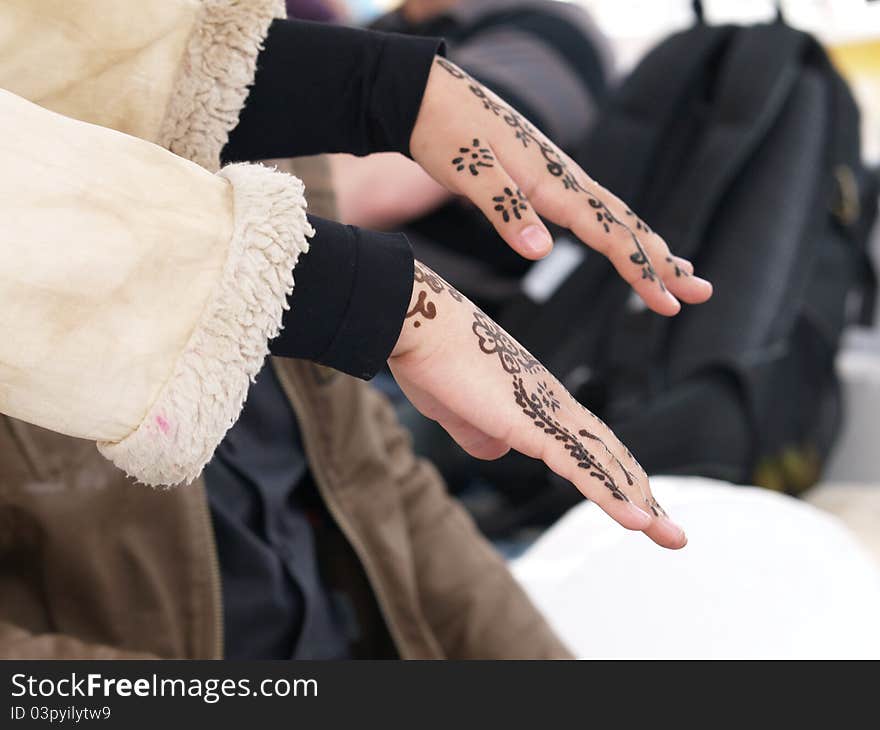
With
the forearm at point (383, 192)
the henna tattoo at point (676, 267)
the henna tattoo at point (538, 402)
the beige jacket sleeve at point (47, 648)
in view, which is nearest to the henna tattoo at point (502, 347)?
the henna tattoo at point (538, 402)

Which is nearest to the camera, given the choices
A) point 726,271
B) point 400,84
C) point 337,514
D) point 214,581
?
point 400,84

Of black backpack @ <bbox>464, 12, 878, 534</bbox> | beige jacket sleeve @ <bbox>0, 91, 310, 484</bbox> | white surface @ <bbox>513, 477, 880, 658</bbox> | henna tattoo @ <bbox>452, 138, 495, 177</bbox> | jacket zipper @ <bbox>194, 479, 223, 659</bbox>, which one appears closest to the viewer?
beige jacket sleeve @ <bbox>0, 91, 310, 484</bbox>

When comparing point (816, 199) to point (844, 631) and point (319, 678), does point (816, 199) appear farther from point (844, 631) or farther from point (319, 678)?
point (319, 678)

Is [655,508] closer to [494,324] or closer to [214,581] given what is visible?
[494,324]

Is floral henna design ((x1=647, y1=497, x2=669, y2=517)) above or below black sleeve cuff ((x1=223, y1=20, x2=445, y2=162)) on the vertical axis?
below

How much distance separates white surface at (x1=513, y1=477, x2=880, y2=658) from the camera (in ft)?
2.39

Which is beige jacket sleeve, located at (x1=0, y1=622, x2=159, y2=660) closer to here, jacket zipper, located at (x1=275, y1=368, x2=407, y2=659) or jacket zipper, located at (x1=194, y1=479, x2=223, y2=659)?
jacket zipper, located at (x1=194, y1=479, x2=223, y2=659)

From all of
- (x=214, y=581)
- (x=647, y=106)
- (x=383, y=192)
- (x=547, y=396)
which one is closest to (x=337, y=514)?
(x=214, y=581)

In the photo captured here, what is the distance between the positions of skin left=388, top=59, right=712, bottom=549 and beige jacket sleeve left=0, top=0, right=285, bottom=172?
0.09m

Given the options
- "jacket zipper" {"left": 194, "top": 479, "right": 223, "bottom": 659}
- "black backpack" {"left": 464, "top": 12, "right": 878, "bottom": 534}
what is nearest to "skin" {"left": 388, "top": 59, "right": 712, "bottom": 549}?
"jacket zipper" {"left": 194, "top": 479, "right": 223, "bottom": 659}

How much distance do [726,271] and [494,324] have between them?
83cm

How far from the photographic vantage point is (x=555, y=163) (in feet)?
1.58

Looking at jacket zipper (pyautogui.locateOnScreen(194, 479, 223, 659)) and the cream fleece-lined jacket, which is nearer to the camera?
the cream fleece-lined jacket

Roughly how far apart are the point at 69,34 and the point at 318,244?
165 mm
